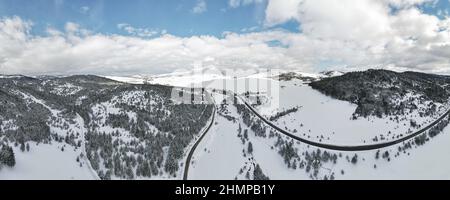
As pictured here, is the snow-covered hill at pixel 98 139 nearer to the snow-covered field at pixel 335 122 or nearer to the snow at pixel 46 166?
the snow at pixel 46 166

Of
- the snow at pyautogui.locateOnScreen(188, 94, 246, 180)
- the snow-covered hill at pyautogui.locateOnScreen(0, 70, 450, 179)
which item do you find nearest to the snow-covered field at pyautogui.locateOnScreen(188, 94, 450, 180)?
the snow at pyautogui.locateOnScreen(188, 94, 246, 180)

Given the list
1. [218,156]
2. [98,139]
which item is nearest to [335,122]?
[218,156]

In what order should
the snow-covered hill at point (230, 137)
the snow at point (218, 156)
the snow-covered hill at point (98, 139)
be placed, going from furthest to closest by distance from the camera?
the snow at point (218, 156) < the snow-covered hill at point (230, 137) < the snow-covered hill at point (98, 139)

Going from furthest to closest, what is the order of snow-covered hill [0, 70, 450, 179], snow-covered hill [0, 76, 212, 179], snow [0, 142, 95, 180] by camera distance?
snow-covered hill [0, 70, 450, 179] < snow-covered hill [0, 76, 212, 179] < snow [0, 142, 95, 180]

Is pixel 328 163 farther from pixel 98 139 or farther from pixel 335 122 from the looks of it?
pixel 98 139

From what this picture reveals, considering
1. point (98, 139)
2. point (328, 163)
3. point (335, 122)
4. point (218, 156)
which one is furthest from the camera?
point (335, 122)

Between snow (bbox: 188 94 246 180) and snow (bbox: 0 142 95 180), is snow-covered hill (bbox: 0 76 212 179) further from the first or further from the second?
snow (bbox: 188 94 246 180)

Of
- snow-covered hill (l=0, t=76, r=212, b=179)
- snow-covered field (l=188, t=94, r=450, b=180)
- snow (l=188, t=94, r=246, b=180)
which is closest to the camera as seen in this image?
snow-covered hill (l=0, t=76, r=212, b=179)

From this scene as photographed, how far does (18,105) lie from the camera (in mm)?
106812

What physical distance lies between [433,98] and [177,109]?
4125 inches

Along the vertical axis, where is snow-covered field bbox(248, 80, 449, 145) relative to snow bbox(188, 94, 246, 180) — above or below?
above

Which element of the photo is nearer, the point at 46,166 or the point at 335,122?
the point at 46,166

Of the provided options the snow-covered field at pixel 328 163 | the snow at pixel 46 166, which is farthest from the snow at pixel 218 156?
the snow at pixel 46 166
